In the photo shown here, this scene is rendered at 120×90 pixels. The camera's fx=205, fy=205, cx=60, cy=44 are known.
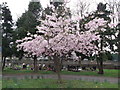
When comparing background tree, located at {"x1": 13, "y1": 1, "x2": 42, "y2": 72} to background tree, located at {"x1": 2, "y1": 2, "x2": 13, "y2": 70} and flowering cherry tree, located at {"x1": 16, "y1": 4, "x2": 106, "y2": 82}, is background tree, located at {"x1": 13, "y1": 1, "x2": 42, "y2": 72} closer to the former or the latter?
background tree, located at {"x1": 2, "y1": 2, "x2": 13, "y2": 70}

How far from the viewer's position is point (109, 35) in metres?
25.2

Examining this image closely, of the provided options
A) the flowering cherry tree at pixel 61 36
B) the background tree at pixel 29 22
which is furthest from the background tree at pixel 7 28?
the flowering cherry tree at pixel 61 36

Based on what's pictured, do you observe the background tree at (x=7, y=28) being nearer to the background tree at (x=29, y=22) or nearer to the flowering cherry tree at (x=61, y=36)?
the background tree at (x=29, y=22)

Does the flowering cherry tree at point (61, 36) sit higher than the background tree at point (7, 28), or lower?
lower

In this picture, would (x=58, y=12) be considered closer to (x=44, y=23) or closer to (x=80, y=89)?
(x=44, y=23)

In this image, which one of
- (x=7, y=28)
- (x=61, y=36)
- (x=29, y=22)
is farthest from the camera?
(x=7, y=28)

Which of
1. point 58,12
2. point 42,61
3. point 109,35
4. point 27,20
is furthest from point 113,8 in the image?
point 42,61

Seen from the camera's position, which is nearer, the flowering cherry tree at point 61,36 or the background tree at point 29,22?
the flowering cherry tree at point 61,36

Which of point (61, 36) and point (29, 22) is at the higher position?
point (29, 22)

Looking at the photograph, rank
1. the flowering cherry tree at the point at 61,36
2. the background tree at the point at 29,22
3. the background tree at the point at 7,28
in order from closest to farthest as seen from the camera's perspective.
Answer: the flowering cherry tree at the point at 61,36, the background tree at the point at 29,22, the background tree at the point at 7,28

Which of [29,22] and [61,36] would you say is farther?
[29,22]

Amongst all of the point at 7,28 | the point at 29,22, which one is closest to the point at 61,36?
the point at 29,22

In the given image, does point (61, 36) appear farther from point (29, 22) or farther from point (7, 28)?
point (7, 28)

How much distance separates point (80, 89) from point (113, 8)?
18.2 metres
